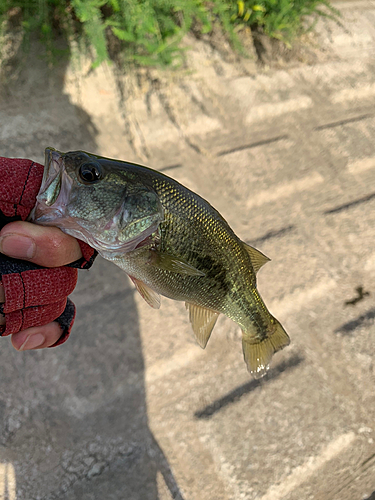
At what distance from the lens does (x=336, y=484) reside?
1.91 metres

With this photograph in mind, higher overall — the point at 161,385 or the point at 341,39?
the point at 341,39

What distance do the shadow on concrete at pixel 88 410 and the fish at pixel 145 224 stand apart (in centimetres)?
87

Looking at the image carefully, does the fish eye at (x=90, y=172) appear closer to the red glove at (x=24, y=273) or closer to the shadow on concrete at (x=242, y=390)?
the red glove at (x=24, y=273)

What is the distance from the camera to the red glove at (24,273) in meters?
1.14

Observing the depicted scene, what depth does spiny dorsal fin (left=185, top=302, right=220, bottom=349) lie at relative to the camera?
148 centimetres

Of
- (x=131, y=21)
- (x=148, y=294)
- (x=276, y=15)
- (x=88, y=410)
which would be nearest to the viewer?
(x=148, y=294)

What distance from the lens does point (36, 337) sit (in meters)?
1.40

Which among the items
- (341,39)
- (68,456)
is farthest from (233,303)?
(341,39)

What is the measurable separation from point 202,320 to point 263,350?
300mm

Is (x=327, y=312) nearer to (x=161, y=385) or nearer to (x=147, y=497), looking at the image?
(x=161, y=385)

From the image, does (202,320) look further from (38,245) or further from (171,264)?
(38,245)

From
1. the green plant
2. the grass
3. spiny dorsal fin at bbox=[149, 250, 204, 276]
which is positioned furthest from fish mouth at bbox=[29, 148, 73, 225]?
the green plant

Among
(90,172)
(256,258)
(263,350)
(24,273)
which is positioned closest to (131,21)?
(90,172)

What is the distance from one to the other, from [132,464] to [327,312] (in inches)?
58.0
